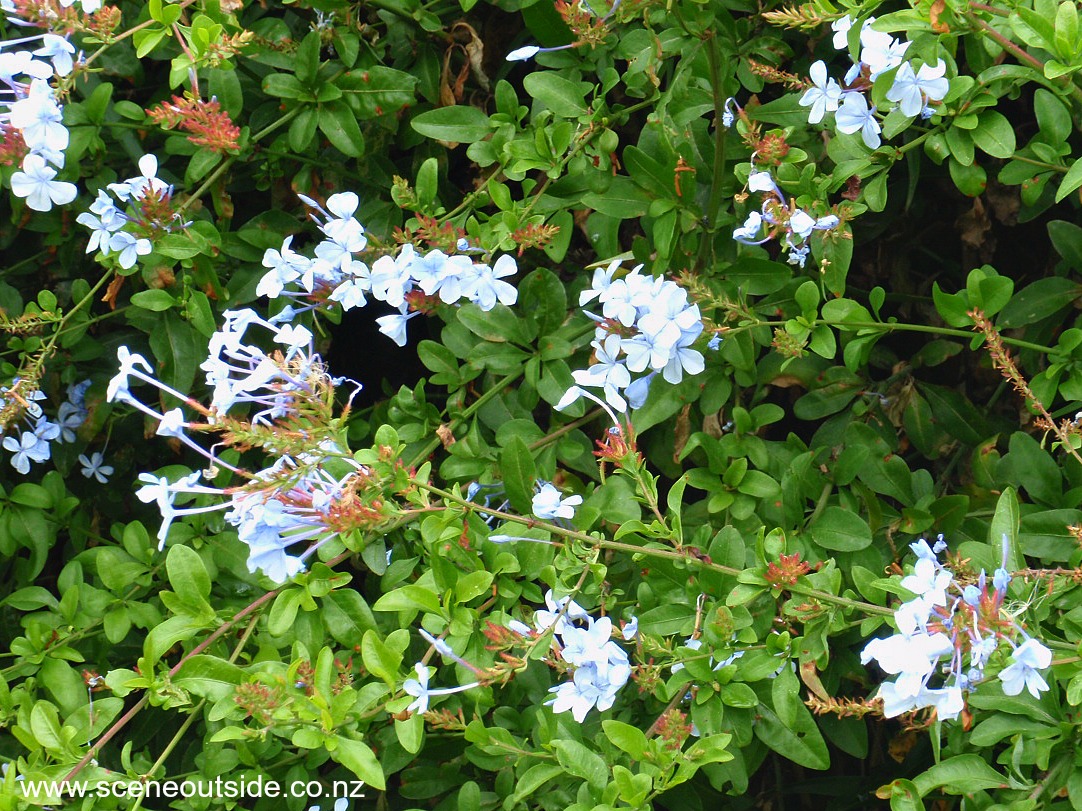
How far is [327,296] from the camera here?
1.54 metres

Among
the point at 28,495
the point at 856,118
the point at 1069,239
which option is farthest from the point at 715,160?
the point at 28,495

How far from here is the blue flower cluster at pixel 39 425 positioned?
1.81m

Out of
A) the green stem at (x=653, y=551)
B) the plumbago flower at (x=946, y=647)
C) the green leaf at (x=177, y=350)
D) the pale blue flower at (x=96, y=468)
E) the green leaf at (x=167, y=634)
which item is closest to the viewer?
the plumbago flower at (x=946, y=647)

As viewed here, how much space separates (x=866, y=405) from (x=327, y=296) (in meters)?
0.90

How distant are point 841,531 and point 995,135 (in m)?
0.58

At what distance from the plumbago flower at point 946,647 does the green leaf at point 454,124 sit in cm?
101

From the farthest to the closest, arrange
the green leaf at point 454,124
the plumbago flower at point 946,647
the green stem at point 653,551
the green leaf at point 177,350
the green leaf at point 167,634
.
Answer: the green leaf at point 177,350, the green leaf at point 454,124, the green leaf at point 167,634, the green stem at point 653,551, the plumbago flower at point 946,647

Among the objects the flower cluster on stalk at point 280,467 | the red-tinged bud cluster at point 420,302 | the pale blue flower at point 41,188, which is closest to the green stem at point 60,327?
the pale blue flower at point 41,188

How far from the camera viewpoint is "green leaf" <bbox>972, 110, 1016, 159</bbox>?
1.34 m

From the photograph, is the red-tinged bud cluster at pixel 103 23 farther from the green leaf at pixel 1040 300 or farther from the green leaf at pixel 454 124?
the green leaf at pixel 1040 300

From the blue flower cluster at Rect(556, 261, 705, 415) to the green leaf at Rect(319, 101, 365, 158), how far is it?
0.56 metres

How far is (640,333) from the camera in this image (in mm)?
1374

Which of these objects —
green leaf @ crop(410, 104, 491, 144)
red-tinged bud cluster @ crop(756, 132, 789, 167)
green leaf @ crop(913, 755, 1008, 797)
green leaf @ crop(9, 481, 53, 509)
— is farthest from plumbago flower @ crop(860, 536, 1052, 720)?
green leaf @ crop(9, 481, 53, 509)

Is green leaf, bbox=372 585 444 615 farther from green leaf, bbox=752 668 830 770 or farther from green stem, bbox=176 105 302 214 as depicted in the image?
green stem, bbox=176 105 302 214
